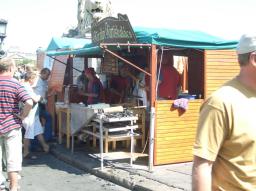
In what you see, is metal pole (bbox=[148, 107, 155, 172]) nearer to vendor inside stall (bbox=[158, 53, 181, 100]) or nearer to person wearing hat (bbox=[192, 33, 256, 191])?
vendor inside stall (bbox=[158, 53, 181, 100])

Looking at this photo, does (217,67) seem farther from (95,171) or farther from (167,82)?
(95,171)

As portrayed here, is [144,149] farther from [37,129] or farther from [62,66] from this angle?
[62,66]

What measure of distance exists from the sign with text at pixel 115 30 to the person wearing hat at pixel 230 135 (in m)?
4.82

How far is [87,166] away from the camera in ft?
25.1

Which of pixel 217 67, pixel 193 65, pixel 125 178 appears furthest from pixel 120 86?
pixel 125 178

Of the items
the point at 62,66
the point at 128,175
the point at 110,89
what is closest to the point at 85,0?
the point at 62,66

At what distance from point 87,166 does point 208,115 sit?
18.7ft

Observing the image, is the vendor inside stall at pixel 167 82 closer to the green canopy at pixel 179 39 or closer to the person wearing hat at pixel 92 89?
the green canopy at pixel 179 39

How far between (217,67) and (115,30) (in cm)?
201

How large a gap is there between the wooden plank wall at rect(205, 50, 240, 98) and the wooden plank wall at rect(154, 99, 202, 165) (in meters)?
0.47

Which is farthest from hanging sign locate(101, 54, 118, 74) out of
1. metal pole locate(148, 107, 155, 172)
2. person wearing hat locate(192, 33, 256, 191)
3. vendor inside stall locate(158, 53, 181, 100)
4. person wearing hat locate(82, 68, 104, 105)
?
person wearing hat locate(192, 33, 256, 191)

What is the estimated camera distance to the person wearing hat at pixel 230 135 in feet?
7.10

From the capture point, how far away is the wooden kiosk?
23.2ft

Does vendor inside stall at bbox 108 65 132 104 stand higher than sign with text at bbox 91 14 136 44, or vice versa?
sign with text at bbox 91 14 136 44
